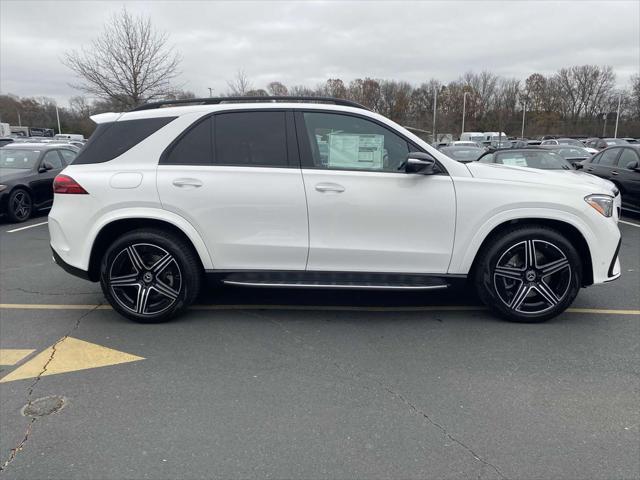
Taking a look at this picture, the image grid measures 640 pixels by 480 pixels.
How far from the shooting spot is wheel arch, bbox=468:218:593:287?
13.4ft

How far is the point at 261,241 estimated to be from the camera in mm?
4062

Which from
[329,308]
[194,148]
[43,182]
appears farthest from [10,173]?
[329,308]

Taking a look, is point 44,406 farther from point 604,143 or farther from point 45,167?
point 604,143

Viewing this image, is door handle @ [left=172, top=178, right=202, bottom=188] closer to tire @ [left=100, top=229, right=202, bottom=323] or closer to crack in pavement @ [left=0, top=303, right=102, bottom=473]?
tire @ [left=100, top=229, right=202, bottom=323]

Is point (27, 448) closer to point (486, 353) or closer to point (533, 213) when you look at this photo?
point (486, 353)

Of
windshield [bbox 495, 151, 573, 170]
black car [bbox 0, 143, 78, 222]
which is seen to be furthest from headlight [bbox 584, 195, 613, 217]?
black car [bbox 0, 143, 78, 222]

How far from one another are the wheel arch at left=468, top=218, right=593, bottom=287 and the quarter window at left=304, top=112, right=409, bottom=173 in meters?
1.03

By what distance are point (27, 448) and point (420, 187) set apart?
10.6ft

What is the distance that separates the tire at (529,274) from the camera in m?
4.05

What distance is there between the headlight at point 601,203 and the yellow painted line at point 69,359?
392 cm

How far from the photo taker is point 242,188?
398 centimetres

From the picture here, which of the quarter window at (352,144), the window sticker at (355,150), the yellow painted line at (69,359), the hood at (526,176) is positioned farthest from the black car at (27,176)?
the hood at (526,176)

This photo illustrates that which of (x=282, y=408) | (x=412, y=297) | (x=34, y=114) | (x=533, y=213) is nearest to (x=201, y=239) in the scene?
(x=282, y=408)

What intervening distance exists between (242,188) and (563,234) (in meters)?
2.86
